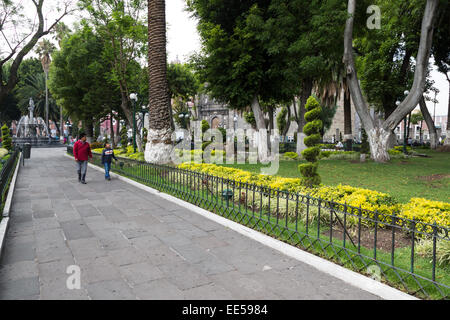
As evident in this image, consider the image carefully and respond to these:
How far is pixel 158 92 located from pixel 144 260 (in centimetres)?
995

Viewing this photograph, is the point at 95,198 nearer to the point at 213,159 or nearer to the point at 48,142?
the point at 213,159

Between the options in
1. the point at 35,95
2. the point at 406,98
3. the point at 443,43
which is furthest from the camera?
the point at 35,95

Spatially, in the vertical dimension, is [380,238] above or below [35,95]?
below

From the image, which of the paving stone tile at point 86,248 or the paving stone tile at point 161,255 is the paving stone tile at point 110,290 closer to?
the paving stone tile at point 161,255

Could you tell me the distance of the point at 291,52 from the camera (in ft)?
51.8

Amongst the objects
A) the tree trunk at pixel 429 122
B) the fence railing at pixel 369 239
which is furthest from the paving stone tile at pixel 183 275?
the tree trunk at pixel 429 122

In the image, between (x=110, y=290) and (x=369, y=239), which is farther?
(x=369, y=239)

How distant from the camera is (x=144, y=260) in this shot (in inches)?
183

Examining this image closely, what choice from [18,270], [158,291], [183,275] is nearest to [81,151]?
[18,270]

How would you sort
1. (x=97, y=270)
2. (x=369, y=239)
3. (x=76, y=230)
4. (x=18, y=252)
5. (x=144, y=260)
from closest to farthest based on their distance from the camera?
(x=97, y=270) → (x=144, y=260) → (x=18, y=252) → (x=369, y=239) → (x=76, y=230)

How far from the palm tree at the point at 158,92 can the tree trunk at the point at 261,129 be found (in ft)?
20.8

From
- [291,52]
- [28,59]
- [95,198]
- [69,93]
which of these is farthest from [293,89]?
[28,59]

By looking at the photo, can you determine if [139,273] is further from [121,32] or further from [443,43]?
[443,43]

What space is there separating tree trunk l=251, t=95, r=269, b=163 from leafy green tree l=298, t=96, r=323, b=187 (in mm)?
10987
